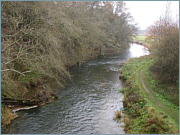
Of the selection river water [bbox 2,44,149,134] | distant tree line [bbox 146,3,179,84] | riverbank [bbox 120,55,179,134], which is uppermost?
distant tree line [bbox 146,3,179,84]

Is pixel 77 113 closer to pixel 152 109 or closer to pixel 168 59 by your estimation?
pixel 152 109

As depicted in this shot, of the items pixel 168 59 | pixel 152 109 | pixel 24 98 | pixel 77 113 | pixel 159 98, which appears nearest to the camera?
pixel 152 109


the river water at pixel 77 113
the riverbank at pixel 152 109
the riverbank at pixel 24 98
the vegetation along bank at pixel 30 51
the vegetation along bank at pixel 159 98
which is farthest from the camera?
the vegetation along bank at pixel 30 51

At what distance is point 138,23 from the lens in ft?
157

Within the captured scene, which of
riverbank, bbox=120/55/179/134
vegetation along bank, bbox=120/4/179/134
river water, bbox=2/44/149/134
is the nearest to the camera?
riverbank, bbox=120/55/179/134

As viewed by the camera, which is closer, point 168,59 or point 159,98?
point 159,98

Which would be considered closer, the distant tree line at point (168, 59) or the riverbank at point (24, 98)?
the riverbank at point (24, 98)

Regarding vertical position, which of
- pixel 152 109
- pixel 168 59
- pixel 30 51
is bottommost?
pixel 152 109

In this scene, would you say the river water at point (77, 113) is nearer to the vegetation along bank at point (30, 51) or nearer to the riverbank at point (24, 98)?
the riverbank at point (24, 98)

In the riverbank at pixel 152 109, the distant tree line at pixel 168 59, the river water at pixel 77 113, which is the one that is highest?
the distant tree line at pixel 168 59

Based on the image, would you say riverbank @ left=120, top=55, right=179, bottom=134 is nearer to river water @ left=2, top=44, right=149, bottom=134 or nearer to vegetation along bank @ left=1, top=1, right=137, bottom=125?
river water @ left=2, top=44, right=149, bottom=134

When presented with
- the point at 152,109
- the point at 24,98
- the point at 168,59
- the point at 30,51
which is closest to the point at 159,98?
the point at 152,109

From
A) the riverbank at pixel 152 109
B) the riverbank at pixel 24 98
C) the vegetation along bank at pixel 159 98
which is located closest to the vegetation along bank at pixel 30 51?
the riverbank at pixel 24 98

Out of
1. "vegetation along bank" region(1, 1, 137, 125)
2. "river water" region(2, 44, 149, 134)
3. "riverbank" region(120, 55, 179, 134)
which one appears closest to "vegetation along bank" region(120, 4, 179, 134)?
"riverbank" region(120, 55, 179, 134)
